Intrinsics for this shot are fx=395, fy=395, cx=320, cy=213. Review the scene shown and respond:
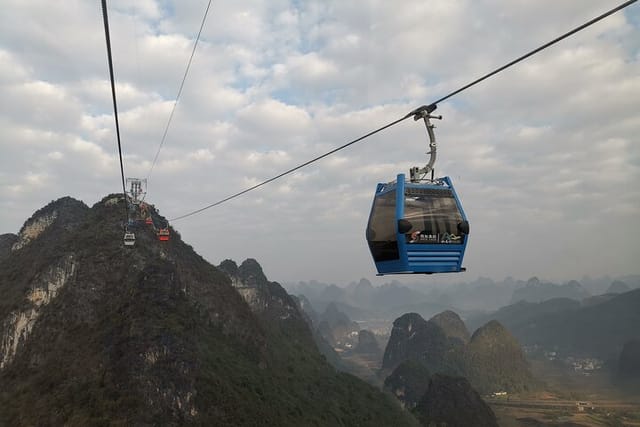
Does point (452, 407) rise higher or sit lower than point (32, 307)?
lower

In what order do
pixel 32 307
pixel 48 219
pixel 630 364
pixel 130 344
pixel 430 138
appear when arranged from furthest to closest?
1. pixel 630 364
2. pixel 48 219
3. pixel 32 307
4. pixel 130 344
5. pixel 430 138

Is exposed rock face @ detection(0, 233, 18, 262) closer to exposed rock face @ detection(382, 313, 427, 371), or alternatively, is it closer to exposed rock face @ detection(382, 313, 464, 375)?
exposed rock face @ detection(382, 313, 464, 375)

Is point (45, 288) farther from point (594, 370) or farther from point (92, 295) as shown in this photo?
point (594, 370)

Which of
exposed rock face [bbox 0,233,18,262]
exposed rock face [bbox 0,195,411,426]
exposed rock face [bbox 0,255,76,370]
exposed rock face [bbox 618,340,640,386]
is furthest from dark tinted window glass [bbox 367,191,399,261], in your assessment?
exposed rock face [bbox 618,340,640,386]

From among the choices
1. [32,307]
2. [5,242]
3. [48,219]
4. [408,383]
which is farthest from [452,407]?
[5,242]

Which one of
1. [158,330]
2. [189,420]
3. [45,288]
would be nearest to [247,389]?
[189,420]

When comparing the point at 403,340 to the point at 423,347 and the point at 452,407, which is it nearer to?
the point at 423,347
